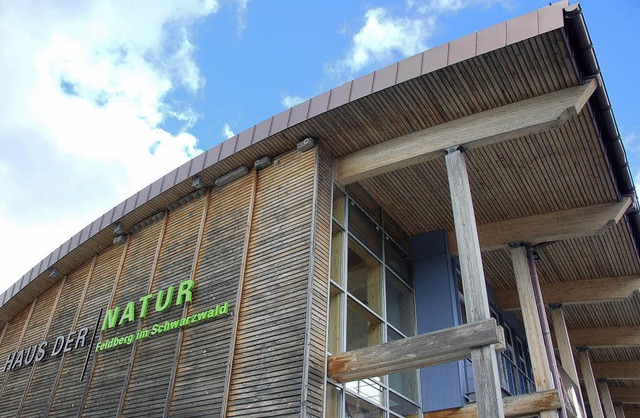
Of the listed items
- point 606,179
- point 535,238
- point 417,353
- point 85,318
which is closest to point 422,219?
point 535,238

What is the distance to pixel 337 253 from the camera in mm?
11234

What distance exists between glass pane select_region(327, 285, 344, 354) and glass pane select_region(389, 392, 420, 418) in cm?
178

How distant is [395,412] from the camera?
35.9 feet

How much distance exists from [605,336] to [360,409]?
39.4 ft

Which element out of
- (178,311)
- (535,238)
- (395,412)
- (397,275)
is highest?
(535,238)

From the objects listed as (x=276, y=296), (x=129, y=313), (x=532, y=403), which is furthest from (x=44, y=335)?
(x=532, y=403)

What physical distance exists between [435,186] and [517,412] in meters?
4.84

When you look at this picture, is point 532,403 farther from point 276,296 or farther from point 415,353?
point 276,296

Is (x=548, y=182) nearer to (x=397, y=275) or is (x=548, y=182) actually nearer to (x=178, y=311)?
(x=397, y=275)

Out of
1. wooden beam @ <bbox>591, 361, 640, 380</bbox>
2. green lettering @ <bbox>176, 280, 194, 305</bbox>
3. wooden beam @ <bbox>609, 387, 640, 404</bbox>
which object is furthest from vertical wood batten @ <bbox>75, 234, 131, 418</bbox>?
wooden beam @ <bbox>609, 387, 640, 404</bbox>

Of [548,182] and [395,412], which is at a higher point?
[548,182]

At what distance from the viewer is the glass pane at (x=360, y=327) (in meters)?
10.6

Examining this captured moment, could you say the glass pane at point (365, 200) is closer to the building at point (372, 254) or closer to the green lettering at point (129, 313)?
the building at point (372, 254)

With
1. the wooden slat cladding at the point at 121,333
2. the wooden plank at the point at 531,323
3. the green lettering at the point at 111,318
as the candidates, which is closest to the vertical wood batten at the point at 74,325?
the green lettering at the point at 111,318
